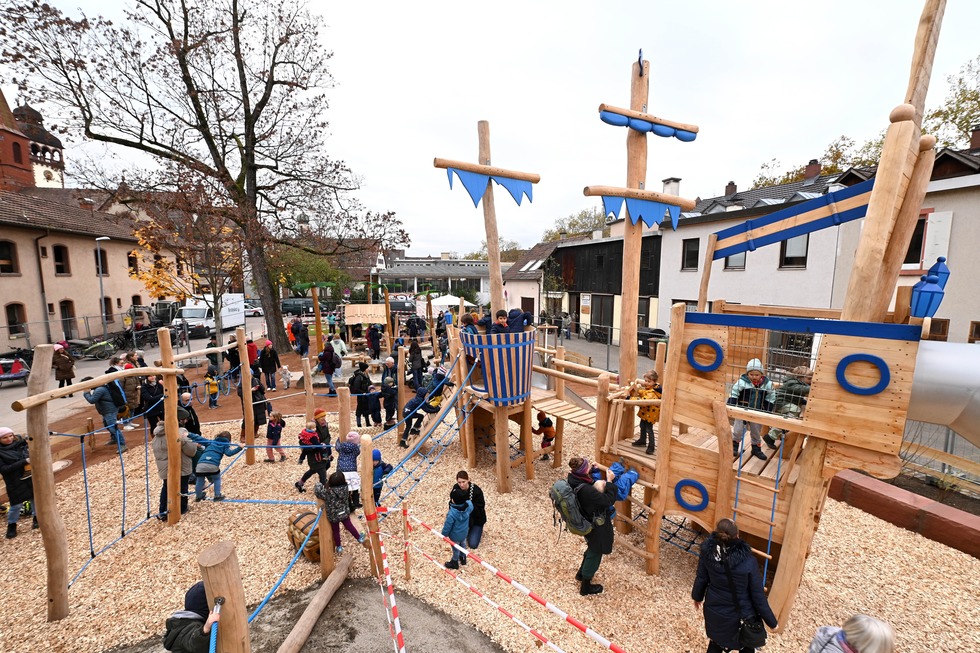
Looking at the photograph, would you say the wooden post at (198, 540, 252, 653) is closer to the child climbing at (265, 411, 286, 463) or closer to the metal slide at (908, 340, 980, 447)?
the metal slide at (908, 340, 980, 447)

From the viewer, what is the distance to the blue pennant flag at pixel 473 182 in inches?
267

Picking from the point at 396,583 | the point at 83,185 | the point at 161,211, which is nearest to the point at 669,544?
the point at 396,583

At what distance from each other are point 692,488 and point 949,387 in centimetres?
243

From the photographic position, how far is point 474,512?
5680 mm

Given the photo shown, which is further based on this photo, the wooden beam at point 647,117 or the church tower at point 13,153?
the church tower at point 13,153

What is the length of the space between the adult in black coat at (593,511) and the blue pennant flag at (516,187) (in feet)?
14.3

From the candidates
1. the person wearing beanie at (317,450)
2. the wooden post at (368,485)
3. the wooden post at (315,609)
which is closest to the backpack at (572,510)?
the wooden post at (368,485)

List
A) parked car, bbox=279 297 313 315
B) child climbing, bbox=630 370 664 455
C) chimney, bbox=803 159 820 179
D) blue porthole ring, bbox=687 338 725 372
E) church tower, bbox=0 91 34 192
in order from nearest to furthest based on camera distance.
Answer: blue porthole ring, bbox=687 338 725 372
child climbing, bbox=630 370 664 455
chimney, bbox=803 159 820 179
church tower, bbox=0 91 34 192
parked car, bbox=279 297 313 315

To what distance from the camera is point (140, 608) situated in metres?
4.77

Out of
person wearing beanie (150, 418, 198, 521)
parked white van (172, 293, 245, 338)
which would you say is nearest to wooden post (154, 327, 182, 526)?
person wearing beanie (150, 418, 198, 521)

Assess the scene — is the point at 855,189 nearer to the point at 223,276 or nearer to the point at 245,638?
the point at 245,638

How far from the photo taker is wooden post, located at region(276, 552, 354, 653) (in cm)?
405

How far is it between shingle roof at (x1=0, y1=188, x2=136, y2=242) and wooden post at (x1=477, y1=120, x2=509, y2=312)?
19955mm

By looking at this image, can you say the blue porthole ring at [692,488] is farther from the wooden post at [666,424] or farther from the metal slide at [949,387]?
the metal slide at [949,387]
